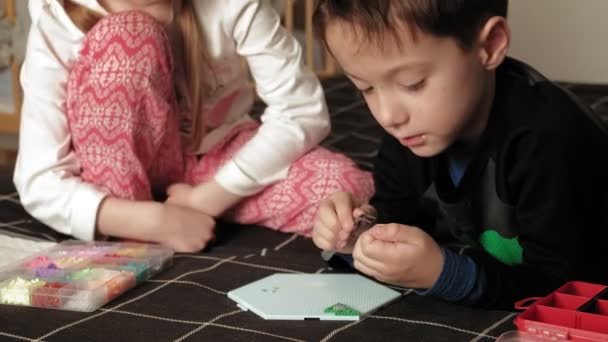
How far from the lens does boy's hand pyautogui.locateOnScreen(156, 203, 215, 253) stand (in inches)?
46.3

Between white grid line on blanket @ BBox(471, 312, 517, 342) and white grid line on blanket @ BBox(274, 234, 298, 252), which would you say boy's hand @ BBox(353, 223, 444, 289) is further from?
white grid line on blanket @ BBox(274, 234, 298, 252)

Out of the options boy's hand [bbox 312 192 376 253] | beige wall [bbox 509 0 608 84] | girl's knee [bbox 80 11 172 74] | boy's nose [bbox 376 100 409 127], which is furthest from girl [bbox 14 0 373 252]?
beige wall [bbox 509 0 608 84]

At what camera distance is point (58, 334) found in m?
0.87

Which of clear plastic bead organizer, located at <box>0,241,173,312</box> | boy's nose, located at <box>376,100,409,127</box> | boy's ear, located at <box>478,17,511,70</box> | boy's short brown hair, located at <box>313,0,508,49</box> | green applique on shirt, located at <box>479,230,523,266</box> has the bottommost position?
clear plastic bead organizer, located at <box>0,241,173,312</box>

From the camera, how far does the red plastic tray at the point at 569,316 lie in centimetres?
76

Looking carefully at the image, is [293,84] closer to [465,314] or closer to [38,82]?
[38,82]

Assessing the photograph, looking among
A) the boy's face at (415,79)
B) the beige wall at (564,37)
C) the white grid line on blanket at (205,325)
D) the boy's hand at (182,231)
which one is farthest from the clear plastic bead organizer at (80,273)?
the beige wall at (564,37)

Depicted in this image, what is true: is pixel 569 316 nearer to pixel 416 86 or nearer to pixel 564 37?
pixel 416 86

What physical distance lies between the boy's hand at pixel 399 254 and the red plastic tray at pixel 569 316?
11 centimetres

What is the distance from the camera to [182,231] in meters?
1.19

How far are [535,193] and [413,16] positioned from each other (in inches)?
9.1

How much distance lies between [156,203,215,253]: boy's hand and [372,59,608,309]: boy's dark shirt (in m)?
0.36

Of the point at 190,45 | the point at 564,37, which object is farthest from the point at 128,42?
the point at 564,37

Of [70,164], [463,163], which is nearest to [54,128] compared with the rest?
[70,164]
